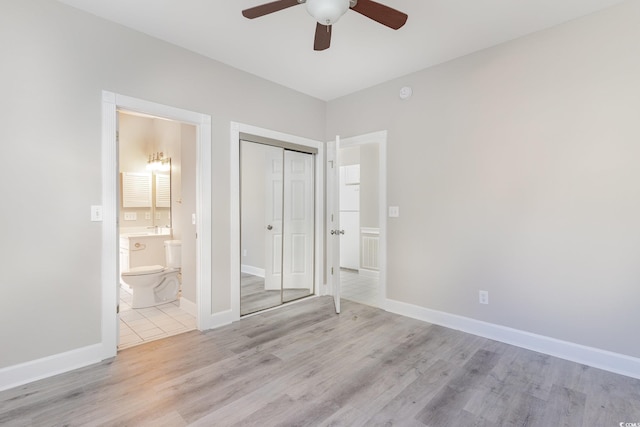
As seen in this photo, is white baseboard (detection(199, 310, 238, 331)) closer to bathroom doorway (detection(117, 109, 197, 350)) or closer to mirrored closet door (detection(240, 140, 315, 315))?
bathroom doorway (detection(117, 109, 197, 350))

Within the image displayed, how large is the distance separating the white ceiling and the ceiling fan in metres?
0.51

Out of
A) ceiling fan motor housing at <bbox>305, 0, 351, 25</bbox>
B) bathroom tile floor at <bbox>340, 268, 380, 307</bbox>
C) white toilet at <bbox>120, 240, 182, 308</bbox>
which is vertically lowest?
bathroom tile floor at <bbox>340, 268, 380, 307</bbox>

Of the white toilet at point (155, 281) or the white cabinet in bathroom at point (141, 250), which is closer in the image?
the white toilet at point (155, 281)

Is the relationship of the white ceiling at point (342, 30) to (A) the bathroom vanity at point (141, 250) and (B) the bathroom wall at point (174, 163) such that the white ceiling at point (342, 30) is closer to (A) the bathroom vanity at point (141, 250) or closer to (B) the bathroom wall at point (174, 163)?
(B) the bathroom wall at point (174, 163)

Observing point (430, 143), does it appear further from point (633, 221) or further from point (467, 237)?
point (633, 221)

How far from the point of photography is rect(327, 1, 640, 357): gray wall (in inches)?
88.4

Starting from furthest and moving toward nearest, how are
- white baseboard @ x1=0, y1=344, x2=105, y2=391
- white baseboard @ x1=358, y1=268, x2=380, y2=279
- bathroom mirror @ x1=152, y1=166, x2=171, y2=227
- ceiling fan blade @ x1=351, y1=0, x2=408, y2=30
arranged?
white baseboard @ x1=358, y1=268, x2=380, y2=279 → bathroom mirror @ x1=152, y1=166, x2=171, y2=227 → white baseboard @ x1=0, y1=344, x2=105, y2=391 → ceiling fan blade @ x1=351, y1=0, x2=408, y2=30

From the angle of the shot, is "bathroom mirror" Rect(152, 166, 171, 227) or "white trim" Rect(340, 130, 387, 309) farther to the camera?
"bathroom mirror" Rect(152, 166, 171, 227)

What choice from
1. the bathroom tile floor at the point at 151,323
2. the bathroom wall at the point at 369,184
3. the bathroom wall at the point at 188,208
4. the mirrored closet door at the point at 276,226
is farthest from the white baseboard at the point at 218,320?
the bathroom wall at the point at 369,184

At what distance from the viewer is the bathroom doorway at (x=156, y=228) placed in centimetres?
333

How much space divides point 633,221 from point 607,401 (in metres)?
1.27

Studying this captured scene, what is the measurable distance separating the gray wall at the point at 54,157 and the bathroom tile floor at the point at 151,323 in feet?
1.70

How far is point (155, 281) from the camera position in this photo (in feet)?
12.3

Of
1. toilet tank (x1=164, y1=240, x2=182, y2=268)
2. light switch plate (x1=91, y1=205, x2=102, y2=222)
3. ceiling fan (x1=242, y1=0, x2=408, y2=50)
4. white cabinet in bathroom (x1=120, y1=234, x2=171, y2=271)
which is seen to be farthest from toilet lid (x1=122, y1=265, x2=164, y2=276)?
ceiling fan (x1=242, y1=0, x2=408, y2=50)
